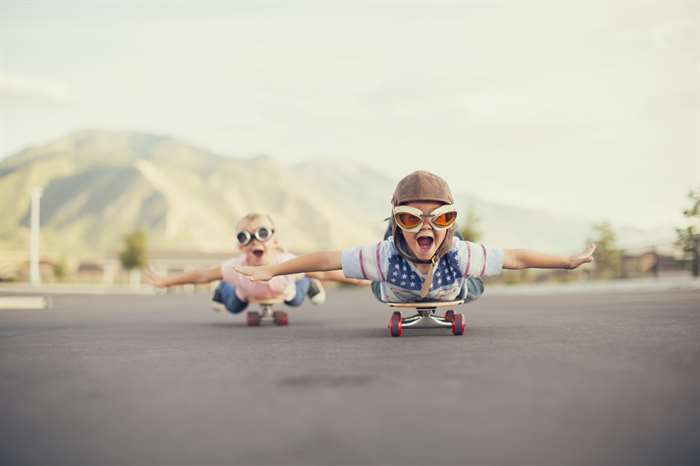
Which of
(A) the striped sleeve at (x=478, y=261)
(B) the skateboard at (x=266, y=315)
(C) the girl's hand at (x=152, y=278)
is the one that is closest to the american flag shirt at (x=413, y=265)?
(A) the striped sleeve at (x=478, y=261)

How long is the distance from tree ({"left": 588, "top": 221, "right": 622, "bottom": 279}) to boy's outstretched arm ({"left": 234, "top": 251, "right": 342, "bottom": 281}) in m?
32.5

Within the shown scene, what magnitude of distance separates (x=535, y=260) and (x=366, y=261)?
1.62m

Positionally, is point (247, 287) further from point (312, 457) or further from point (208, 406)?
point (312, 457)

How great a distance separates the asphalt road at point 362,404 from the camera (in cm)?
319

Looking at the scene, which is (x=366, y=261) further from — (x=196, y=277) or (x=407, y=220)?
(x=196, y=277)

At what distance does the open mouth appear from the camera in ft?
24.0

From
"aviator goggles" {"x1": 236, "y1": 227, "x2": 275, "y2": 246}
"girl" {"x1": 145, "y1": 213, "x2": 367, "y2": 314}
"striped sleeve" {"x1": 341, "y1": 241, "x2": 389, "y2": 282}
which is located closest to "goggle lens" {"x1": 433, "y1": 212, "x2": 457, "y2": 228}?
"striped sleeve" {"x1": 341, "y1": 241, "x2": 389, "y2": 282}

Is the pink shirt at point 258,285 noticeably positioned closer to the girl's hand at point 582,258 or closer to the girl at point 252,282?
the girl at point 252,282

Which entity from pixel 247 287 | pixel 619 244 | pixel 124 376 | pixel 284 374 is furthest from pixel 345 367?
pixel 619 244

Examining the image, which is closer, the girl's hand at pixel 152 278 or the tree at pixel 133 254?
the girl's hand at pixel 152 278

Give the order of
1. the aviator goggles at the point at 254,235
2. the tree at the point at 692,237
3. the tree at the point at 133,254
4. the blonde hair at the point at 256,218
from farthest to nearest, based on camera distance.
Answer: the tree at the point at 133,254 → the tree at the point at 692,237 → the blonde hair at the point at 256,218 → the aviator goggles at the point at 254,235

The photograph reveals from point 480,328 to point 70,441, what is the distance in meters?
6.27

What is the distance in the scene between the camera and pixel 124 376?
523 centimetres

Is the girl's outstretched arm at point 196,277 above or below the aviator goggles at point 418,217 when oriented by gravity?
below
